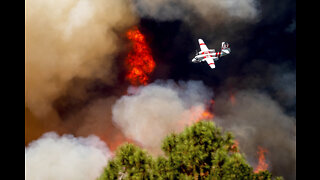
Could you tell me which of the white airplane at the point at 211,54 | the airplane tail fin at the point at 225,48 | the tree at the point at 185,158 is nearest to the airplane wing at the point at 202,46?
the white airplane at the point at 211,54

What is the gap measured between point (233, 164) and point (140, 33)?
4313 cm

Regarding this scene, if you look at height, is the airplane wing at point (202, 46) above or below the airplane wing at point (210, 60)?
above

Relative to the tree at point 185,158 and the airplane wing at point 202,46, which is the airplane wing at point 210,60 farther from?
the tree at point 185,158

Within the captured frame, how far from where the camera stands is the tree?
2091 centimetres

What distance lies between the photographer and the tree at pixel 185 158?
20.9 metres

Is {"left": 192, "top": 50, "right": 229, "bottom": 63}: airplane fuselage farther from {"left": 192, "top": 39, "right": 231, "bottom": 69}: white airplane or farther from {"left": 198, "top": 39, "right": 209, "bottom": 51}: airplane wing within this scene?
{"left": 198, "top": 39, "right": 209, "bottom": 51}: airplane wing

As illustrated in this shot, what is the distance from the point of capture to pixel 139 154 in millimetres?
22234

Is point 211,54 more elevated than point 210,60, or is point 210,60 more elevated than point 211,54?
point 211,54

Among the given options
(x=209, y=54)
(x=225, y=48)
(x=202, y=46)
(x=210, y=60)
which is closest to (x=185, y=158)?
(x=210, y=60)

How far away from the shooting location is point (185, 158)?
21.0m

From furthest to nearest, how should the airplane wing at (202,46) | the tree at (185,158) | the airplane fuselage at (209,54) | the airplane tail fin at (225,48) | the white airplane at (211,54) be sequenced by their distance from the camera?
the airplane wing at (202,46), the airplane fuselage at (209,54), the white airplane at (211,54), the airplane tail fin at (225,48), the tree at (185,158)

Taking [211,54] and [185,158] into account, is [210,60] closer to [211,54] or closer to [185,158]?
[211,54]
